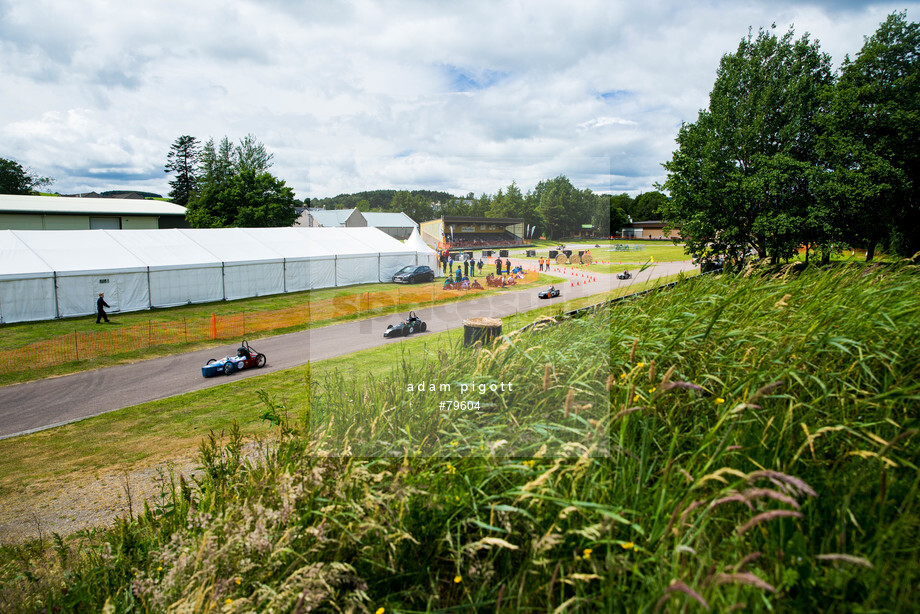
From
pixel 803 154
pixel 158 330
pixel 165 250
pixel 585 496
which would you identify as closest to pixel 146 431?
pixel 585 496

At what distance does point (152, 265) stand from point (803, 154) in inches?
1184

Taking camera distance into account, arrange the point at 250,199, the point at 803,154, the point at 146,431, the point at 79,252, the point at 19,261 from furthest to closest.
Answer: the point at 250,199 → the point at 803,154 → the point at 79,252 → the point at 19,261 → the point at 146,431

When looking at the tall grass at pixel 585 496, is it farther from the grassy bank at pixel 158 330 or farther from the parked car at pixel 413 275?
the parked car at pixel 413 275

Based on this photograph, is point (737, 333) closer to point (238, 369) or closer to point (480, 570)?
point (480, 570)

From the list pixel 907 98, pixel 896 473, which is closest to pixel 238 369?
pixel 896 473

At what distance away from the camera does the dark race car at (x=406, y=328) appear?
228 inches

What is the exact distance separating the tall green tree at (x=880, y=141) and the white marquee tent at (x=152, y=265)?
63.0ft

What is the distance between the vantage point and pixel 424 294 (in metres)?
8.38

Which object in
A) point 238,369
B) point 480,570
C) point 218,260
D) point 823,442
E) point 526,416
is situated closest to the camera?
point 480,570

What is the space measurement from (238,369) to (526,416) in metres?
12.1

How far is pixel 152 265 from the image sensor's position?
2152cm

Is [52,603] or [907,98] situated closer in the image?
[52,603]

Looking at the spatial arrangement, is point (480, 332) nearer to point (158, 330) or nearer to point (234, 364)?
point (234, 364)

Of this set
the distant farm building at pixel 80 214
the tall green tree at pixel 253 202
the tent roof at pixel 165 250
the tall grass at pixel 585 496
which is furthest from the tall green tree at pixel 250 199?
the tall grass at pixel 585 496
